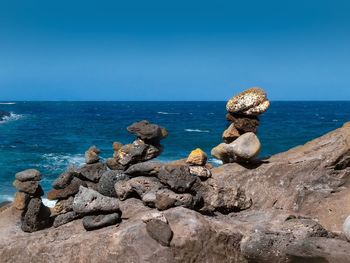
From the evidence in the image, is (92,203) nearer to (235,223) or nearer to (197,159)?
(235,223)

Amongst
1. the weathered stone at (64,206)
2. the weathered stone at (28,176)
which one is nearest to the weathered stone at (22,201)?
the weathered stone at (28,176)

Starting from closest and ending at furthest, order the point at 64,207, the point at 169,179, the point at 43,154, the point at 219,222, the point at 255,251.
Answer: the point at 255,251
the point at 219,222
the point at 169,179
the point at 64,207
the point at 43,154

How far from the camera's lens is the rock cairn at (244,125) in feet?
44.2

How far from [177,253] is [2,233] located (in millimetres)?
4894

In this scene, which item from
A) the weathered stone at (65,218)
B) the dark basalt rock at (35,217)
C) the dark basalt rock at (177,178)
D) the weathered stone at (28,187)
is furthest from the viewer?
the weathered stone at (28,187)

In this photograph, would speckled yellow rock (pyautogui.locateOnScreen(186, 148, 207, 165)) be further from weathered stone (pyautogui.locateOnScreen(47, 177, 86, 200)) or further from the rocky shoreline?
weathered stone (pyautogui.locateOnScreen(47, 177, 86, 200))

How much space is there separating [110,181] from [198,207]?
9.05 feet

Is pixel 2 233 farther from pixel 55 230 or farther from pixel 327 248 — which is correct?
pixel 327 248

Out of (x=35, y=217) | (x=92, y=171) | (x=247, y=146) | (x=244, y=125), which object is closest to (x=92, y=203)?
(x=35, y=217)

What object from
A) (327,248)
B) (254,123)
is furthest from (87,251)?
(254,123)

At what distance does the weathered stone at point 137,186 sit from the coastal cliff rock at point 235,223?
0.03 m

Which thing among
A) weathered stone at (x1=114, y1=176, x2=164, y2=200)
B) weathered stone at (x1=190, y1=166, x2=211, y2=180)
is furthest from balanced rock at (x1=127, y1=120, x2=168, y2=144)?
weathered stone at (x1=190, y1=166, x2=211, y2=180)

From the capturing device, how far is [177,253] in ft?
32.9

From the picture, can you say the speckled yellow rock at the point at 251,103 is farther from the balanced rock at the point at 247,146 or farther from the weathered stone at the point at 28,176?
the weathered stone at the point at 28,176
